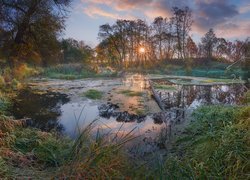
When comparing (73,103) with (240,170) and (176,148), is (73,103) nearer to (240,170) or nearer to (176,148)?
(176,148)

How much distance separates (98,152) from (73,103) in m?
9.00

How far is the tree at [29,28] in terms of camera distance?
13.3 metres

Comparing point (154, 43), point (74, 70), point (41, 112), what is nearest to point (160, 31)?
point (154, 43)

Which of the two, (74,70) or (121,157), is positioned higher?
(74,70)

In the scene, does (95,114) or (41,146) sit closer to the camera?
(41,146)

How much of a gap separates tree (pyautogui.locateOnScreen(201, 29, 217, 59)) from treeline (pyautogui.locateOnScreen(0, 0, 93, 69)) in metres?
36.3

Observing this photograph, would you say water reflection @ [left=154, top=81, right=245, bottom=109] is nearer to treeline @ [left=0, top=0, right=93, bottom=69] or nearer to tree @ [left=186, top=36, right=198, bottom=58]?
treeline @ [left=0, top=0, right=93, bottom=69]

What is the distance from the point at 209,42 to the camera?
46938mm

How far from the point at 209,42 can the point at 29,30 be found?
38599 mm

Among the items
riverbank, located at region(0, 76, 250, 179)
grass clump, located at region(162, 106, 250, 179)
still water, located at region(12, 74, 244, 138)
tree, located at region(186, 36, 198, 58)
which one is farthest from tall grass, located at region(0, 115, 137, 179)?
tree, located at region(186, 36, 198, 58)

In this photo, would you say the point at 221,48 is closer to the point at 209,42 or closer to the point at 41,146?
the point at 209,42

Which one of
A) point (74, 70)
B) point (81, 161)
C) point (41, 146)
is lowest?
point (41, 146)

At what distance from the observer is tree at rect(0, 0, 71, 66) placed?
13265mm

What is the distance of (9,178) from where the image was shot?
277 centimetres
